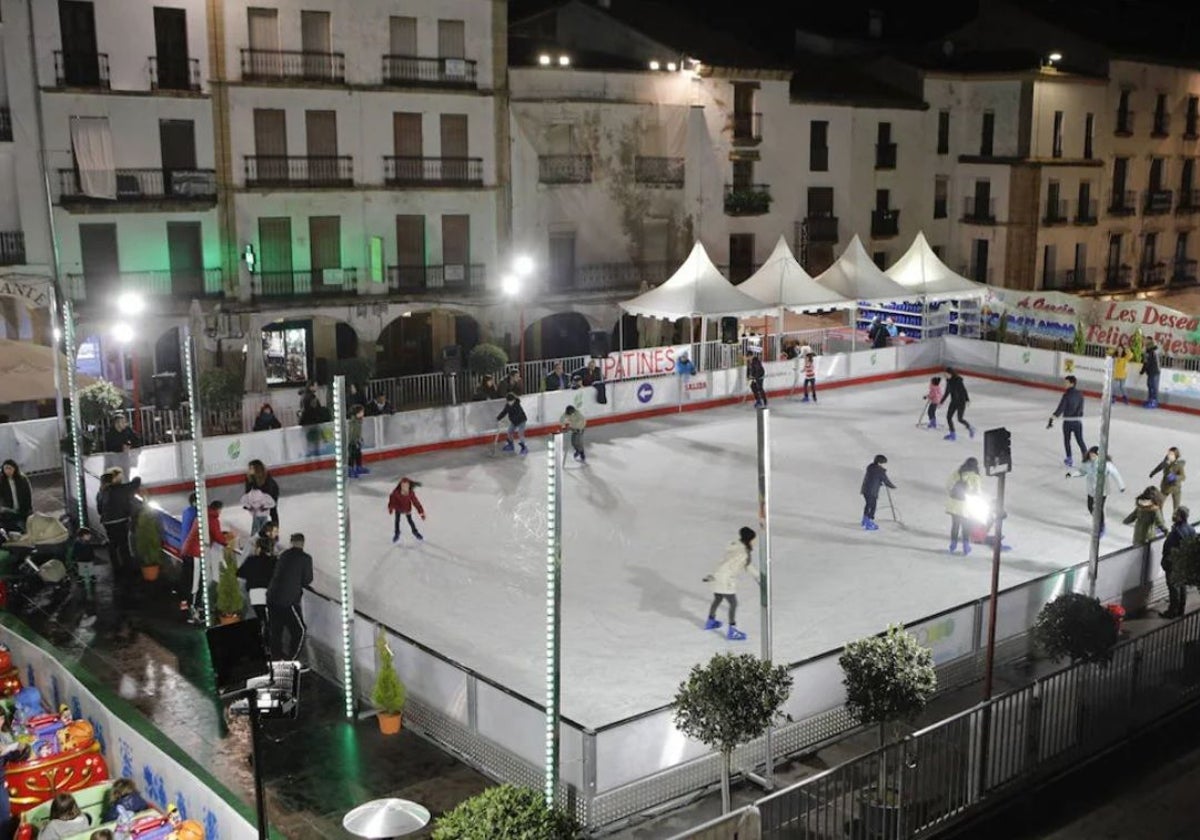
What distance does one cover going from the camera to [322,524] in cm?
2095

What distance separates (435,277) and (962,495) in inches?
772

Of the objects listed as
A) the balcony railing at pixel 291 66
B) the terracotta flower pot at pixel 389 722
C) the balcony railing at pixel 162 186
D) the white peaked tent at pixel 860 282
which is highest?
the balcony railing at pixel 291 66

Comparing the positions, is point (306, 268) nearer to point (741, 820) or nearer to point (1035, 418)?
point (1035, 418)

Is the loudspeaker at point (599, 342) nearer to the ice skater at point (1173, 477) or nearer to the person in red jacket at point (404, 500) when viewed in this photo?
the person in red jacket at point (404, 500)

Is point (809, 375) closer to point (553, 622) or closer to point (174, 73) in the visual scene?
point (174, 73)

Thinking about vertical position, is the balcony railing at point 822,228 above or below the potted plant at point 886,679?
above

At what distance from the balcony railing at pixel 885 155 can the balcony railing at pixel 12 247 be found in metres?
27.2

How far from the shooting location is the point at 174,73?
31.4 metres

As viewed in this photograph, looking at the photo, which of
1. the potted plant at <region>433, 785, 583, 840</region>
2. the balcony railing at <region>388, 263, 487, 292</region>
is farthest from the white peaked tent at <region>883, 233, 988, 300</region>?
the potted plant at <region>433, 785, 583, 840</region>

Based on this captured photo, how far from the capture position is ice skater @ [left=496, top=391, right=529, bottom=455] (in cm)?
2520

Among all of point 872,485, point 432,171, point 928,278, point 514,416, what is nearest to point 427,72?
point 432,171

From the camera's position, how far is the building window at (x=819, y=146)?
42.5 meters

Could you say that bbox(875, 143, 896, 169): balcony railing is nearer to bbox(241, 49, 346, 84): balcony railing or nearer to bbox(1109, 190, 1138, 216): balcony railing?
bbox(1109, 190, 1138, 216): balcony railing

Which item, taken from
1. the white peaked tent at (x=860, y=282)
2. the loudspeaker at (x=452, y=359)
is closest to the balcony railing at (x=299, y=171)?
the loudspeaker at (x=452, y=359)
